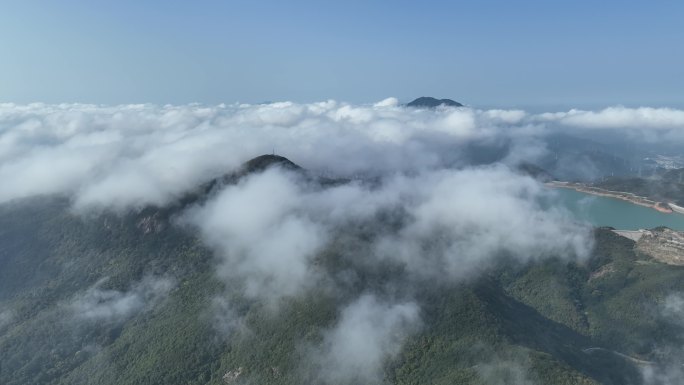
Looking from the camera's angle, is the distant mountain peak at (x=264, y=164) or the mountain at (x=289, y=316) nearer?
the mountain at (x=289, y=316)

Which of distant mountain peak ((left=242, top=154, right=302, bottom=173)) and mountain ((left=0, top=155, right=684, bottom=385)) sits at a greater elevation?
distant mountain peak ((left=242, top=154, right=302, bottom=173))

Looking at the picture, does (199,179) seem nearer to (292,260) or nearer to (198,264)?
(198,264)

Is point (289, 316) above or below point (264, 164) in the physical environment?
below

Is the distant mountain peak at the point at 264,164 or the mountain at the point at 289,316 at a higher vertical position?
the distant mountain peak at the point at 264,164

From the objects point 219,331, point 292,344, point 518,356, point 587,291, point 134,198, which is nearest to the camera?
point 518,356

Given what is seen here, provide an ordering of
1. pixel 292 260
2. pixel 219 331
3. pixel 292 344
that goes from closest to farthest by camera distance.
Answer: pixel 292 344 → pixel 219 331 → pixel 292 260

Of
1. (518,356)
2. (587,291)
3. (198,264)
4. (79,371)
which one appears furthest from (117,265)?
(587,291)

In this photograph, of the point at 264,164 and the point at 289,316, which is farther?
the point at 264,164

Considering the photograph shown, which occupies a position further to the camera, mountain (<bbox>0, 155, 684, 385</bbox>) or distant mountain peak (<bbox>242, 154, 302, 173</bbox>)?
distant mountain peak (<bbox>242, 154, 302, 173</bbox>)
